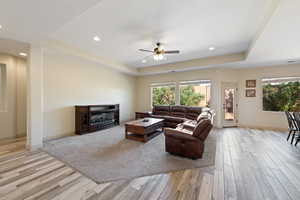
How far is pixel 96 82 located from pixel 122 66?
1534 millimetres

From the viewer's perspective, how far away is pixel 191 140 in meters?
2.99

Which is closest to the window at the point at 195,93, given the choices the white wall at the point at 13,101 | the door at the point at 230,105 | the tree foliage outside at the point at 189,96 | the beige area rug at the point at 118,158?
the tree foliage outside at the point at 189,96

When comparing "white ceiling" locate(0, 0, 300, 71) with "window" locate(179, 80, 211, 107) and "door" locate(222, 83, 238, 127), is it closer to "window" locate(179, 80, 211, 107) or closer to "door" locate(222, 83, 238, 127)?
"door" locate(222, 83, 238, 127)

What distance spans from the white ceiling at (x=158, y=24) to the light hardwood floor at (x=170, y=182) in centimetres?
284

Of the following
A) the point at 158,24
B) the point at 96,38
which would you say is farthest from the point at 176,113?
the point at 96,38

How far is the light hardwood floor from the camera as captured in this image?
1.94 m

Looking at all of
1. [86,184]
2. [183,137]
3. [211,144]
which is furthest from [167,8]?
[211,144]

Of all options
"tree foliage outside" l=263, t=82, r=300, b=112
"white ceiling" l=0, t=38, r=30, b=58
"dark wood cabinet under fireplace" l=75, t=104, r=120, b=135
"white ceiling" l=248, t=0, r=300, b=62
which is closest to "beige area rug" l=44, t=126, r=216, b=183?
"dark wood cabinet under fireplace" l=75, t=104, r=120, b=135

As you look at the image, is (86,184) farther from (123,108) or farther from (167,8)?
(123,108)

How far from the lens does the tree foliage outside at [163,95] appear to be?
782cm

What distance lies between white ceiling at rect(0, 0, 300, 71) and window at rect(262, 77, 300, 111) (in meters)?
1.41

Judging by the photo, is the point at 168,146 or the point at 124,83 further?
the point at 124,83

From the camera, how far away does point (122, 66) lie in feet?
22.5

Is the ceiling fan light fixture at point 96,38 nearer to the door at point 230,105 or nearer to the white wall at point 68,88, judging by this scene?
the white wall at point 68,88
